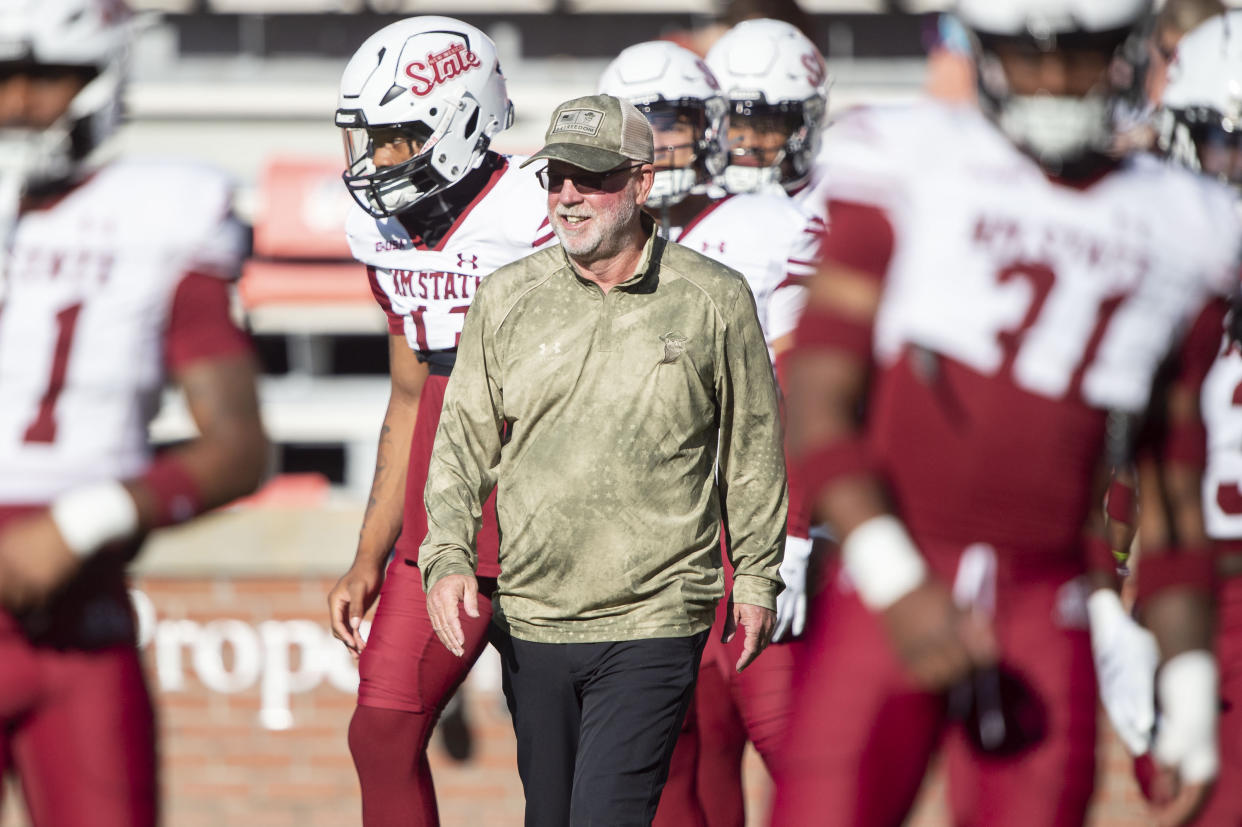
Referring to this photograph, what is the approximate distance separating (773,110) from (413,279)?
1481 millimetres

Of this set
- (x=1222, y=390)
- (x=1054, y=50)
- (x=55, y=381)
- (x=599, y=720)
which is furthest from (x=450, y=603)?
(x=1222, y=390)

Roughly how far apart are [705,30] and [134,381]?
7.33m

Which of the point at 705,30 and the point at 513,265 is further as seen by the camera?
the point at 705,30

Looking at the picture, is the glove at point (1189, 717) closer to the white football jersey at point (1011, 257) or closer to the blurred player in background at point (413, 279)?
the white football jersey at point (1011, 257)

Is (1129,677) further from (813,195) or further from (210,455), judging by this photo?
(813,195)

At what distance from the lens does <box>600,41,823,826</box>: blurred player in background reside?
15.5ft

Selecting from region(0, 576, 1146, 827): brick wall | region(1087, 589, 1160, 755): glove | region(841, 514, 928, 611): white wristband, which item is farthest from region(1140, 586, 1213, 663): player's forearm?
region(0, 576, 1146, 827): brick wall

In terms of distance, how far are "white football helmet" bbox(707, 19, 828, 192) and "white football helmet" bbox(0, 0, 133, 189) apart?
2.47m

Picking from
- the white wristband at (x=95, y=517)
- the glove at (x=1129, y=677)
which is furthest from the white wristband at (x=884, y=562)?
the white wristband at (x=95, y=517)

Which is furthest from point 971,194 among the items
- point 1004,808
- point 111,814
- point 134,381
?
point 111,814

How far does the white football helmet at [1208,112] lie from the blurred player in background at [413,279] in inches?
65.6

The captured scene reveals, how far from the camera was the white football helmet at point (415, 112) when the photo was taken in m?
Result: 4.58

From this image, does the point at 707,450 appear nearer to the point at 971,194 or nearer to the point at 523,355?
the point at 523,355

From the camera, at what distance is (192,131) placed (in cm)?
1020
